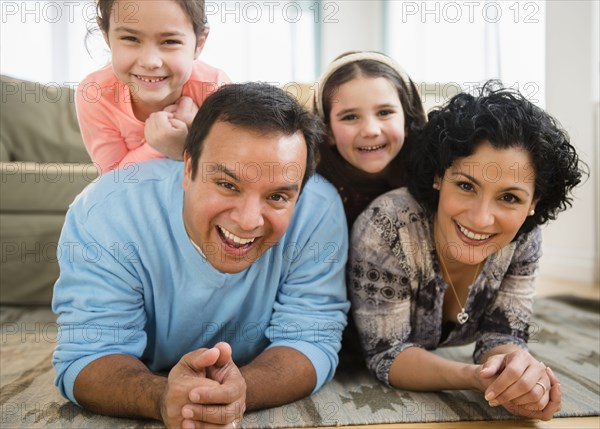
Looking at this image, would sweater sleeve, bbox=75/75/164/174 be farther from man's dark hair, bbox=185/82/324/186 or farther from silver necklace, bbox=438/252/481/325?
silver necklace, bbox=438/252/481/325

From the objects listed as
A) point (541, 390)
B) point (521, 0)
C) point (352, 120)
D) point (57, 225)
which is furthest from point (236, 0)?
point (541, 390)

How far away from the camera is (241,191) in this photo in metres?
1.19

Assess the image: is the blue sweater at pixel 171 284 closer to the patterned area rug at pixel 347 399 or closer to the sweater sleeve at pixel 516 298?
the patterned area rug at pixel 347 399

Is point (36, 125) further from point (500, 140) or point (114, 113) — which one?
point (500, 140)

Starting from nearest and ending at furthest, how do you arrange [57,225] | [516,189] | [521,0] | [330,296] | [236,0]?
[516,189], [330,296], [57,225], [521,0], [236,0]

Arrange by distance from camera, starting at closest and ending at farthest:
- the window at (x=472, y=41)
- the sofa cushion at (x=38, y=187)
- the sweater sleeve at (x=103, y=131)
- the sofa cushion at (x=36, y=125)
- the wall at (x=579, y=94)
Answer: the sweater sleeve at (x=103, y=131)
the sofa cushion at (x=38, y=187)
the sofa cushion at (x=36, y=125)
the wall at (x=579, y=94)
the window at (x=472, y=41)

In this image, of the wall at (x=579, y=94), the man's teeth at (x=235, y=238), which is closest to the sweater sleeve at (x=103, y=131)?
the man's teeth at (x=235, y=238)

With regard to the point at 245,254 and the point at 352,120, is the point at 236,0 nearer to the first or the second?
the point at 352,120

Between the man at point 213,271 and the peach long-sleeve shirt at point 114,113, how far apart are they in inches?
6.7

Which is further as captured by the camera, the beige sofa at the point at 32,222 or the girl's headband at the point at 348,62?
the beige sofa at the point at 32,222

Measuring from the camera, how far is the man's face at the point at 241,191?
117 centimetres

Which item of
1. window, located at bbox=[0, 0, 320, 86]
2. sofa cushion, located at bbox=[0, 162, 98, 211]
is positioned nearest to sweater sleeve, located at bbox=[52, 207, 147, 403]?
sofa cushion, located at bbox=[0, 162, 98, 211]

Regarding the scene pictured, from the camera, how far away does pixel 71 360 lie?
1.21m

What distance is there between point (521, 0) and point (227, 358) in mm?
2898
